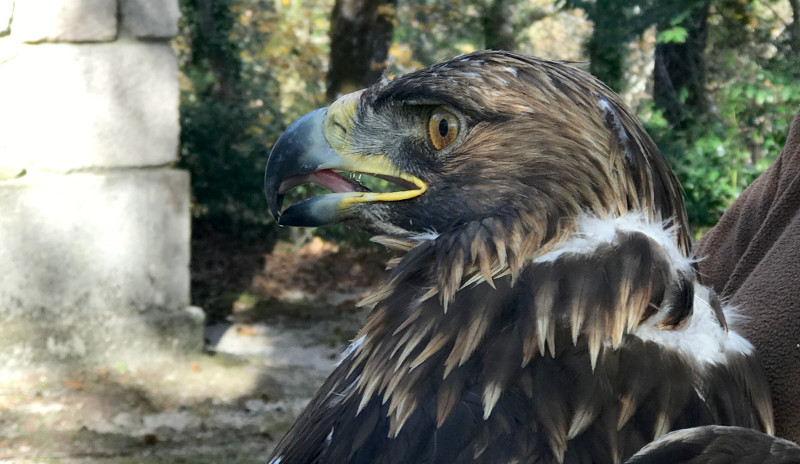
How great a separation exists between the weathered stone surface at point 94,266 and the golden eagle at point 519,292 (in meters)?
3.91

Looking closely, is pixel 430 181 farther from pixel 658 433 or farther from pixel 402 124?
pixel 658 433

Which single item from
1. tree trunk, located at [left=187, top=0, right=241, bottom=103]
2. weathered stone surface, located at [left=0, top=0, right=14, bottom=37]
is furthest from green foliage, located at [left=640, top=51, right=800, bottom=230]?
tree trunk, located at [left=187, top=0, right=241, bottom=103]

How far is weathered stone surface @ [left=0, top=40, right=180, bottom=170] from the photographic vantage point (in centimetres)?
511

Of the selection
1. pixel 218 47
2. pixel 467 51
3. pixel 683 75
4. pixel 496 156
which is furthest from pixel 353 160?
→ pixel 218 47

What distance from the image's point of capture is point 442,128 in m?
1.65

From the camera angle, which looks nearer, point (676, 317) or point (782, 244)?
point (676, 317)

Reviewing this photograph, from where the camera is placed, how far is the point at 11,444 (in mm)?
4609

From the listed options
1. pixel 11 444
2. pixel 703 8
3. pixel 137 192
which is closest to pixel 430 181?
pixel 11 444

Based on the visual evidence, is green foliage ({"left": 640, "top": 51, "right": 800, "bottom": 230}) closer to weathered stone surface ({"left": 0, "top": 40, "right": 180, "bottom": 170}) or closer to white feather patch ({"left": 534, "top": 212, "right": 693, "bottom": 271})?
weathered stone surface ({"left": 0, "top": 40, "right": 180, "bottom": 170})

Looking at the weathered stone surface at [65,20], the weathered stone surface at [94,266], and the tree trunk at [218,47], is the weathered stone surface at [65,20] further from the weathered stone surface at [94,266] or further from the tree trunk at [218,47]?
the tree trunk at [218,47]

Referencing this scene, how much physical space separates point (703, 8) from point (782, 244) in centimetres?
616

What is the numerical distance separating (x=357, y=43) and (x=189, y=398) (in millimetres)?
4834

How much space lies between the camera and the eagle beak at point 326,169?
172 centimetres

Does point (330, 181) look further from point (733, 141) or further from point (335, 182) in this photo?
point (733, 141)
